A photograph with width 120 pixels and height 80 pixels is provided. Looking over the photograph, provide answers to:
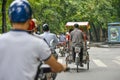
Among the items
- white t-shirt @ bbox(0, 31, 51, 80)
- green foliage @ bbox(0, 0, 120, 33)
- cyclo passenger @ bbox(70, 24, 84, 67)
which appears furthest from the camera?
green foliage @ bbox(0, 0, 120, 33)

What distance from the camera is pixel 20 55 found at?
14.7 feet

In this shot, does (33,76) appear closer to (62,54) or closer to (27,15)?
(27,15)

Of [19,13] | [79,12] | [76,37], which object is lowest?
[76,37]

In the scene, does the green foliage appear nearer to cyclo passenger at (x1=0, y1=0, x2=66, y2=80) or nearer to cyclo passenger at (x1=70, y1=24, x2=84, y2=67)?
cyclo passenger at (x1=70, y1=24, x2=84, y2=67)

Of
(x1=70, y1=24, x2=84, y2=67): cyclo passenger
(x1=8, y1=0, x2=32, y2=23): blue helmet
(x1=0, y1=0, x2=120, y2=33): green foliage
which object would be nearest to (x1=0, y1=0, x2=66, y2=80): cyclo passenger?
(x1=8, y1=0, x2=32, y2=23): blue helmet

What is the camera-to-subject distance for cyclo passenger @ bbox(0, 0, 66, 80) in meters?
4.45

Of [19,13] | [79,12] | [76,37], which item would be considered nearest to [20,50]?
[19,13]

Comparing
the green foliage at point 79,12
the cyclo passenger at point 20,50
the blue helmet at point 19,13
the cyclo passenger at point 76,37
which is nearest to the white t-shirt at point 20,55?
the cyclo passenger at point 20,50

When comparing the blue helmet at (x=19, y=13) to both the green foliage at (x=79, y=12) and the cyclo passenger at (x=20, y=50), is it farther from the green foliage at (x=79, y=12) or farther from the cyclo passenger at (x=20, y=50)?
the green foliage at (x=79, y=12)

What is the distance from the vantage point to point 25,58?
447cm

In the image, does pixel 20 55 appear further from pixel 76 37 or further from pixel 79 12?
pixel 79 12

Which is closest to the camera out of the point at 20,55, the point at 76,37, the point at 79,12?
the point at 20,55

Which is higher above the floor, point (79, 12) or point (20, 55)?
point (20, 55)

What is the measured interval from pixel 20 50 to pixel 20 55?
5 cm
